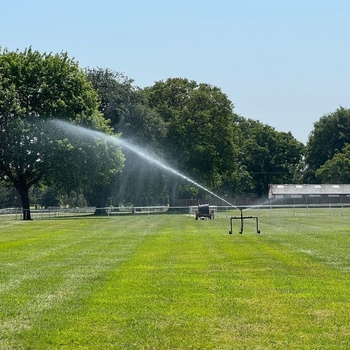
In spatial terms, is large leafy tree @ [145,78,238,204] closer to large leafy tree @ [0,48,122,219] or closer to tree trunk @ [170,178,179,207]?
tree trunk @ [170,178,179,207]

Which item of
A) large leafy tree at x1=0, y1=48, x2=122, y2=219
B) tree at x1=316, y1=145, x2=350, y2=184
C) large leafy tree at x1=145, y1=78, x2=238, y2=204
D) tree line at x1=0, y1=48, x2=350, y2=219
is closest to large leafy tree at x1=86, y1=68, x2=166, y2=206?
tree line at x1=0, y1=48, x2=350, y2=219

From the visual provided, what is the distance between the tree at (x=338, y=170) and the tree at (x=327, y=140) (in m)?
11.8

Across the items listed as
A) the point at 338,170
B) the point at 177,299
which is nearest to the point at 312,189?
the point at 338,170

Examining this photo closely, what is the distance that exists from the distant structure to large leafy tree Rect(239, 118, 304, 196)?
13.4 metres

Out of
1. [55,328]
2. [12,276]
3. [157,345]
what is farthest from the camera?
[12,276]

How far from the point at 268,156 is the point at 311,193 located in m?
18.4

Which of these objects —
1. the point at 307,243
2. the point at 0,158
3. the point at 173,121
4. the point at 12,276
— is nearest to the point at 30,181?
the point at 0,158

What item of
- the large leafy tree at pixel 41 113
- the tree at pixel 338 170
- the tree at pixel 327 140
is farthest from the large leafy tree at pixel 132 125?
the tree at pixel 327 140

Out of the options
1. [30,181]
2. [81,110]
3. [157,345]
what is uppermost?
[81,110]

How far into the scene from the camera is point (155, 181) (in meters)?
81.3

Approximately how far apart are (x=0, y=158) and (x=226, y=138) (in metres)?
39.9

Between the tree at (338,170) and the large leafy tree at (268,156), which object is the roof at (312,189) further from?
the large leafy tree at (268,156)

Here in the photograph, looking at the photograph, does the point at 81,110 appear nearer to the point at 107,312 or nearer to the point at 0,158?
the point at 0,158

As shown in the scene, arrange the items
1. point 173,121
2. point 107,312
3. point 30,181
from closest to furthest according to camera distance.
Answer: point 107,312 → point 30,181 → point 173,121
